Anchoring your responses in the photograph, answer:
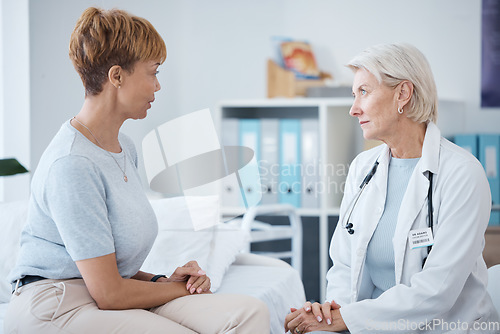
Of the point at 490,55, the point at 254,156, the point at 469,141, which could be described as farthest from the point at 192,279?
the point at 490,55

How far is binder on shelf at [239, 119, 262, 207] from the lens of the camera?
114 inches

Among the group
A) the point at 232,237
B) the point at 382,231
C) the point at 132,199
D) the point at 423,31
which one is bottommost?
the point at 232,237

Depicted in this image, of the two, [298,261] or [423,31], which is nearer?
[298,261]

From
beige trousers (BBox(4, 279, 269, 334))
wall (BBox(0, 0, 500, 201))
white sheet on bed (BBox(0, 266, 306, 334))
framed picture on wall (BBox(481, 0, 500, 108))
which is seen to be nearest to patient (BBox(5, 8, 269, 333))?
beige trousers (BBox(4, 279, 269, 334))

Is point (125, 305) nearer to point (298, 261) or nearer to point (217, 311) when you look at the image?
point (217, 311)

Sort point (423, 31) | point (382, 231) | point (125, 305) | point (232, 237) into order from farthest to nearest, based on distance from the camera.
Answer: point (423, 31) < point (232, 237) < point (382, 231) < point (125, 305)

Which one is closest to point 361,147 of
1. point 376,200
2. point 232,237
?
point 232,237

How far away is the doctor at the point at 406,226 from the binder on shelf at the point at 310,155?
1414mm

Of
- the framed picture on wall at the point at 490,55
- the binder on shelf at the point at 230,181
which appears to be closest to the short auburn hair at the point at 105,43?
the binder on shelf at the point at 230,181

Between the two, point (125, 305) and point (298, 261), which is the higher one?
point (125, 305)

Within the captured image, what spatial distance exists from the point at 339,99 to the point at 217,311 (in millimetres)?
1940

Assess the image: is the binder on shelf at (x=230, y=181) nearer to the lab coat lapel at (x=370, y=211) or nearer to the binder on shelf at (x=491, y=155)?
the binder on shelf at (x=491, y=155)

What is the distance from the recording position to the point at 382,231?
54.2 inches

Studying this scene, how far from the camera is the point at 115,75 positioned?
1232 mm
